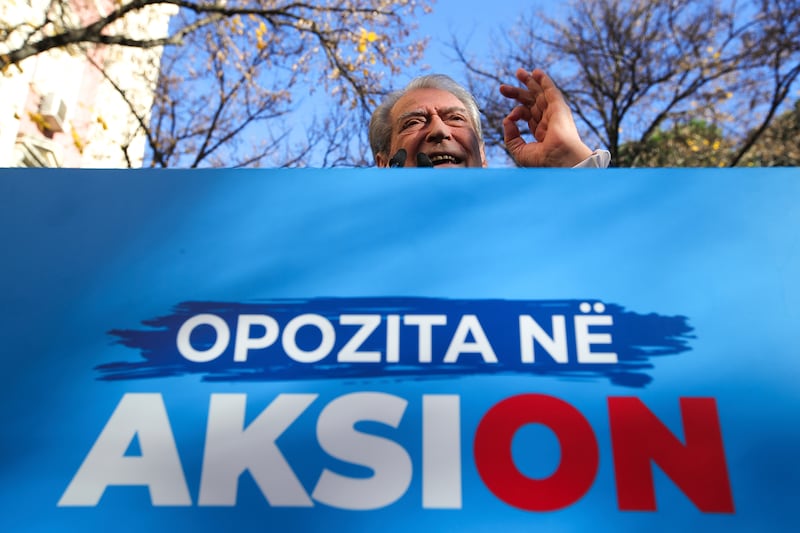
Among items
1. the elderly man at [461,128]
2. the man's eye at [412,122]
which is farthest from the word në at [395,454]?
the man's eye at [412,122]

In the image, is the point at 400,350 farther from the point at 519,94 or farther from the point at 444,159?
the point at 444,159

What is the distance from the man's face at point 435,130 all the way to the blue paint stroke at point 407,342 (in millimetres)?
1243

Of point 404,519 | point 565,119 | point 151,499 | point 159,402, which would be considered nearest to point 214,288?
point 159,402

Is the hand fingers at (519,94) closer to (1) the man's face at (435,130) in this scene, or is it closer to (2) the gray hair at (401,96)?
(1) the man's face at (435,130)

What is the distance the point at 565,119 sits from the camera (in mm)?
1632

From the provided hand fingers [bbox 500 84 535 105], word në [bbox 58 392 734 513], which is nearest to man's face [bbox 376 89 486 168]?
hand fingers [bbox 500 84 535 105]

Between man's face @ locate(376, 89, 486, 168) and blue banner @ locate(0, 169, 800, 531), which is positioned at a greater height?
man's face @ locate(376, 89, 486, 168)

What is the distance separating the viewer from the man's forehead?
2227 millimetres

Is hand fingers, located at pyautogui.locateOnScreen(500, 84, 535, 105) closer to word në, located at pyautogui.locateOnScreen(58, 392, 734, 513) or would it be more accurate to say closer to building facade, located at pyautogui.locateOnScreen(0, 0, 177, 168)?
word në, located at pyautogui.locateOnScreen(58, 392, 734, 513)

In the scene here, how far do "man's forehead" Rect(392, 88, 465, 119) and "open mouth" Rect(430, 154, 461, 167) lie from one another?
0.22m

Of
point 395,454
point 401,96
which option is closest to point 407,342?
point 395,454

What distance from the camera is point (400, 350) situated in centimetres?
81

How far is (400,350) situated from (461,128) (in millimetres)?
1470

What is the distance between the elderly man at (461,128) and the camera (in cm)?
161
